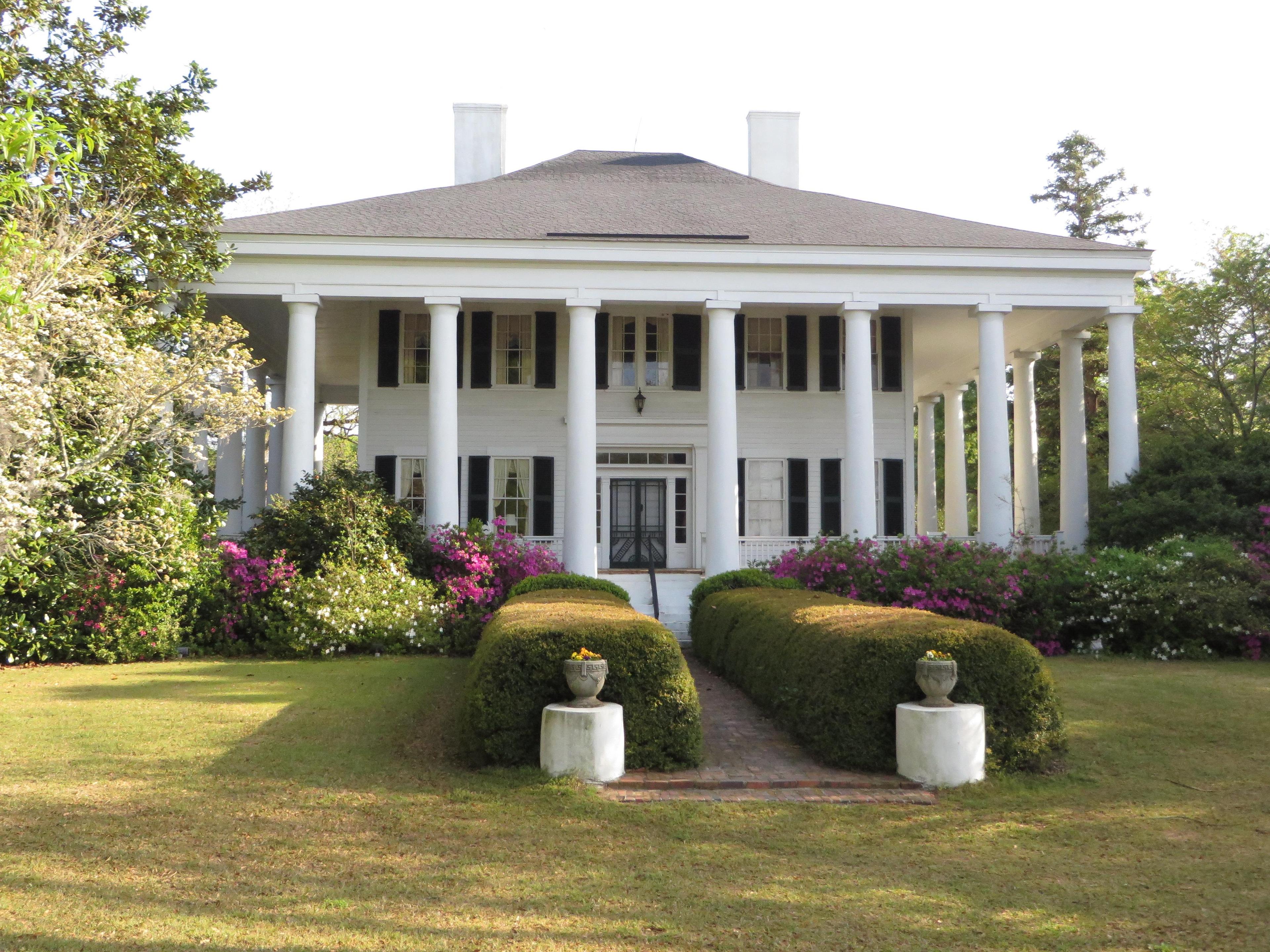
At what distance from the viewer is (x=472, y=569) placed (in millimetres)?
16438

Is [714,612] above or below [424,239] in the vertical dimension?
below

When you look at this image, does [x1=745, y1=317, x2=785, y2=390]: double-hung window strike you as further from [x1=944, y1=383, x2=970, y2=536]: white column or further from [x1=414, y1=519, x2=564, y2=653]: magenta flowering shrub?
[x1=414, y1=519, x2=564, y2=653]: magenta flowering shrub

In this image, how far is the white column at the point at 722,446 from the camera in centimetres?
1841

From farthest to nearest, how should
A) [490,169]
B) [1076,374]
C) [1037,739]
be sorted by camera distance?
[490,169] < [1076,374] < [1037,739]

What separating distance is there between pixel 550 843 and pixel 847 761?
278 centimetres

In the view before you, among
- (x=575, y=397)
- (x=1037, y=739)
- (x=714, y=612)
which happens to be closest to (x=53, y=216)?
(x=575, y=397)

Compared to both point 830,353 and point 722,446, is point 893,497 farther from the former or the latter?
point 722,446

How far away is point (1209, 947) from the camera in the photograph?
14.6ft

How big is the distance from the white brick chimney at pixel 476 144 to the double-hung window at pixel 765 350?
317 inches

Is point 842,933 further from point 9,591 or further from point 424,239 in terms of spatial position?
point 424,239

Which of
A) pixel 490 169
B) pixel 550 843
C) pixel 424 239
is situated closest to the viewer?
pixel 550 843

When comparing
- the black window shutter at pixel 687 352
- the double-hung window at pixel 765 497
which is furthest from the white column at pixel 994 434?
the black window shutter at pixel 687 352

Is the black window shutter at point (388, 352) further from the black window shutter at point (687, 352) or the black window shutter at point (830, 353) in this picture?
the black window shutter at point (830, 353)

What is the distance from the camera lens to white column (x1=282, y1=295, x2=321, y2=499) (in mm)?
18078
